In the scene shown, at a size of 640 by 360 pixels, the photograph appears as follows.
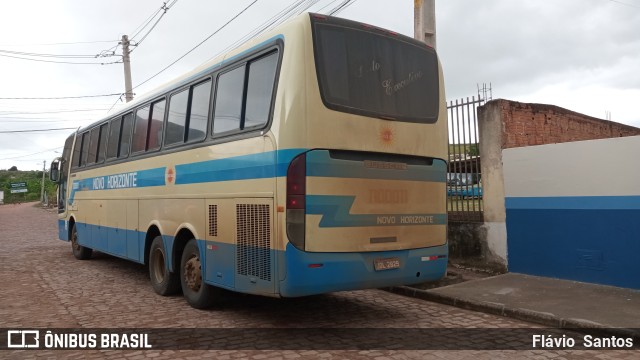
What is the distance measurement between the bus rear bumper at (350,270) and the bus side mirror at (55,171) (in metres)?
11.0

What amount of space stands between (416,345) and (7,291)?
22.8 ft

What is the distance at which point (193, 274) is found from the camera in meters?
6.75

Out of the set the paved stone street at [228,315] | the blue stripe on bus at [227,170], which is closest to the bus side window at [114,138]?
the blue stripe on bus at [227,170]

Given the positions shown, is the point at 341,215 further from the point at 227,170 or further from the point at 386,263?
the point at 227,170

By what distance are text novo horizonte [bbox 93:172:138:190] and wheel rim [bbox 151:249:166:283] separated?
1355 mm

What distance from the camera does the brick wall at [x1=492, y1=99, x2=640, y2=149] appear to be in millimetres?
9000

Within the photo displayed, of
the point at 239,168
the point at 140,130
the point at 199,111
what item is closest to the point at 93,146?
the point at 140,130

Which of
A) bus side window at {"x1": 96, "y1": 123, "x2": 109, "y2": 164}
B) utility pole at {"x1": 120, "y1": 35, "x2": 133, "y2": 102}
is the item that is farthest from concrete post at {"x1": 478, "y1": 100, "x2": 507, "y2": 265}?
utility pole at {"x1": 120, "y1": 35, "x2": 133, "y2": 102}

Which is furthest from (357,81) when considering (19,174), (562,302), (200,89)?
(19,174)

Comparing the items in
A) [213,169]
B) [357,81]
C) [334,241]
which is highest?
[357,81]

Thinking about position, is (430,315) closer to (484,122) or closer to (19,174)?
(484,122)

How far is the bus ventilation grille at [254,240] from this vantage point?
526cm

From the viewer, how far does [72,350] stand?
5191 mm

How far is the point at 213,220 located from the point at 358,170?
2.00m
